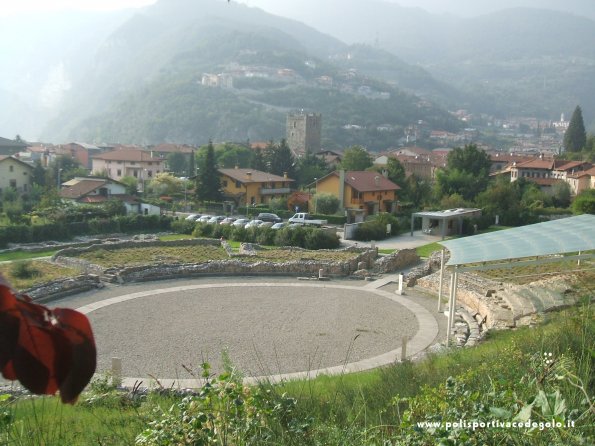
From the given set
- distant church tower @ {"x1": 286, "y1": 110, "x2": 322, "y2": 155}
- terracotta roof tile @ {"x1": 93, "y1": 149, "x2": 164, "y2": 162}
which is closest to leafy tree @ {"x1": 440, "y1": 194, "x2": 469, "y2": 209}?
terracotta roof tile @ {"x1": 93, "y1": 149, "x2": 164, "y2": 162}

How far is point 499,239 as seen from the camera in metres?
20.0

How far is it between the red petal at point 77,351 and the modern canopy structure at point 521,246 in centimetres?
1572

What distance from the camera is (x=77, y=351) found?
5.04ft

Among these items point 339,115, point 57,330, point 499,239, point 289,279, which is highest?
point 339,115

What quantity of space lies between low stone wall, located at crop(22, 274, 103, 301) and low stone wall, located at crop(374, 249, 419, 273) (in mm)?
12672

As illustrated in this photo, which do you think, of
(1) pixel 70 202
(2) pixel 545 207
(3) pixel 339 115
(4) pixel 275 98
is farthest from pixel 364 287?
(4) pixel 275 98

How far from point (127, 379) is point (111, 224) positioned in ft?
90.2

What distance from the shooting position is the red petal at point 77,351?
1535 millimetres

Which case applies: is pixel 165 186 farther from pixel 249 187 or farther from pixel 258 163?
pixel 258 163

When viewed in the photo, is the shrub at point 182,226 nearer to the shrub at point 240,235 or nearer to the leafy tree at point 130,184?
the shrub at point 240,235

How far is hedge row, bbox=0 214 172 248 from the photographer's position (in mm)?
34500

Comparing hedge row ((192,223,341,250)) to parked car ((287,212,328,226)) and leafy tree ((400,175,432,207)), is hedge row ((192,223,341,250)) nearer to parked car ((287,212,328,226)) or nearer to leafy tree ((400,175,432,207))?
parked car ((287,212,328,226))

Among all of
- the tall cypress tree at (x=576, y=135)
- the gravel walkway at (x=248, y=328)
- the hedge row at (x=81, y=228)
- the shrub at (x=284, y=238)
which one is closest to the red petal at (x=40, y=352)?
the gravel walkway at (x=248, y=328)

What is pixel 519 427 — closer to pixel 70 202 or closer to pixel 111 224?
pixel 111 224
